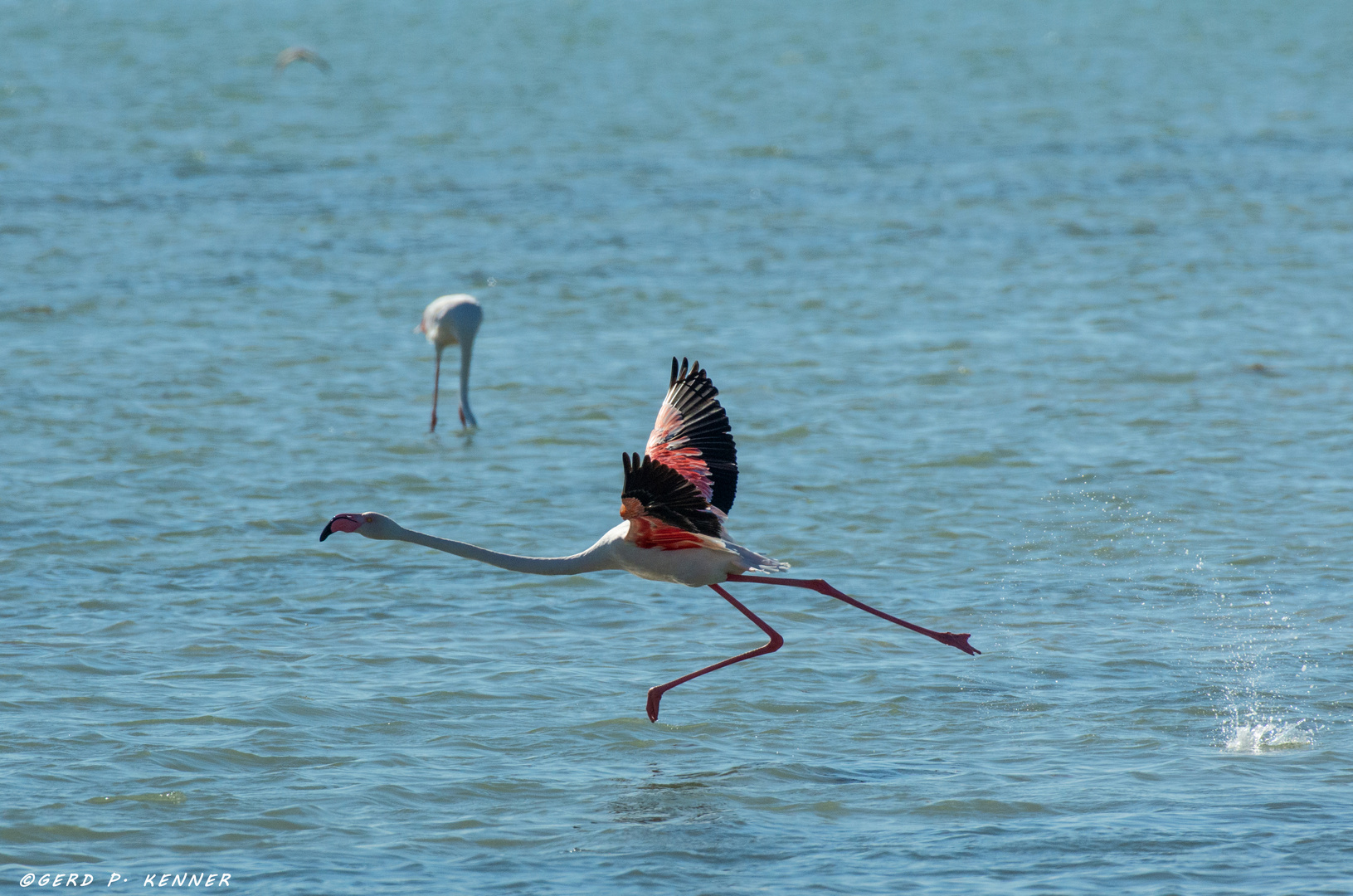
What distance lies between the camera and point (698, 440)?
838cm

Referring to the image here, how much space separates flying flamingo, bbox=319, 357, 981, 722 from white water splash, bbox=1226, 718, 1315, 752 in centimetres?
127

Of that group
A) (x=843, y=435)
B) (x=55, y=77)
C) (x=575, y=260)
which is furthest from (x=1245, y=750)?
(x=55, y=77)

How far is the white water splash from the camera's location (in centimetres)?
808

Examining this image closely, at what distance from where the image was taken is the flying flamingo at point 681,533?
26.0 ft

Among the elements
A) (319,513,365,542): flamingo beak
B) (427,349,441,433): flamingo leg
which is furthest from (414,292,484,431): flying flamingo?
(319,513,365,542): flamingo beak

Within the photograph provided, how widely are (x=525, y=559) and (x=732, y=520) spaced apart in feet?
13.3

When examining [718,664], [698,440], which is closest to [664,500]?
[698,440]

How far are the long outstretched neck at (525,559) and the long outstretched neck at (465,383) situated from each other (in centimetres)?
694

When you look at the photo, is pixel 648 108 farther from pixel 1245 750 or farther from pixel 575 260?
pixel 1245 750

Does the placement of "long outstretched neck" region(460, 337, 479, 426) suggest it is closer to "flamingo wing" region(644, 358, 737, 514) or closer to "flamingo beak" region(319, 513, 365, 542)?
"flamingo wing" region(644, 358, 737, 514)

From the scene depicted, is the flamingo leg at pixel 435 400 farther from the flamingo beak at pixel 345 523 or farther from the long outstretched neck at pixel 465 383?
the flamingo beak at pixel 345 523

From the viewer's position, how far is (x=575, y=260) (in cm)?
2183

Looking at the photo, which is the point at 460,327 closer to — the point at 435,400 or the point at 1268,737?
the point at 435,400

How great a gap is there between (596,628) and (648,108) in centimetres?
3076
